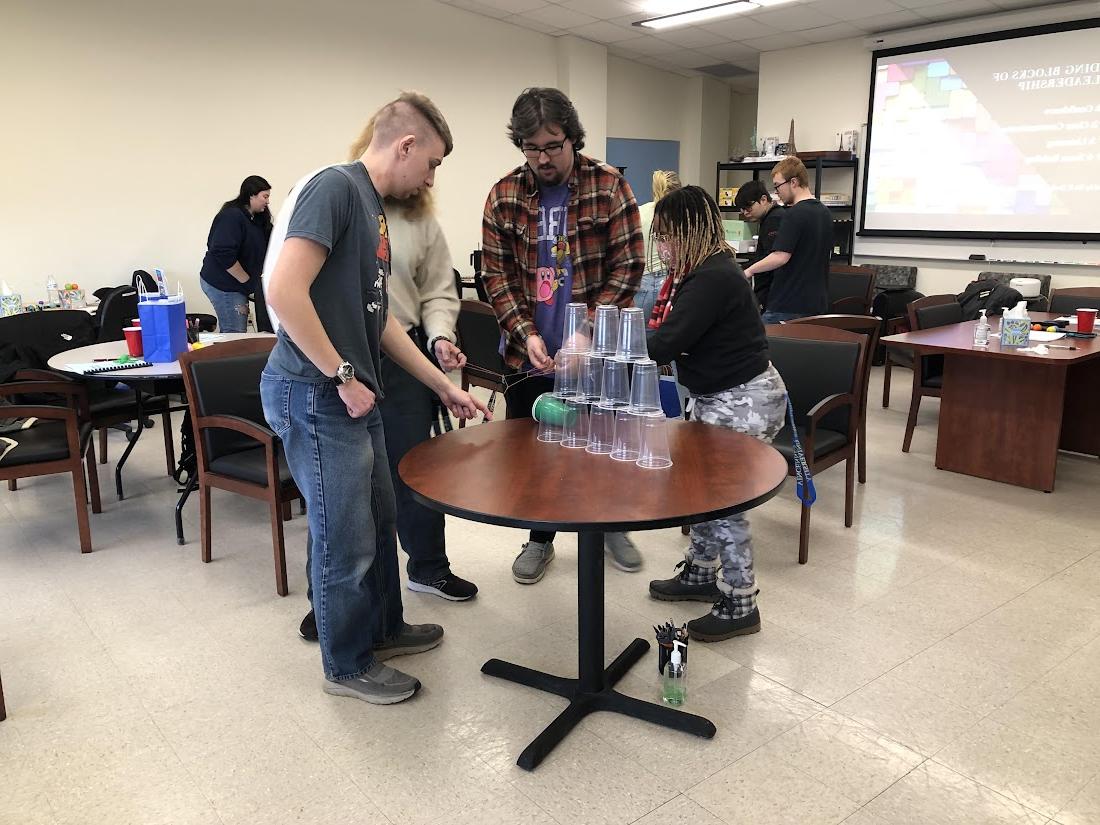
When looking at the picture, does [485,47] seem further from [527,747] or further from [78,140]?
[527,747]

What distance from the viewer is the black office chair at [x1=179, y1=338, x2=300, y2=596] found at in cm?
277

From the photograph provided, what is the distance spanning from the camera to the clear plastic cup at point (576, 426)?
2094 millimetres

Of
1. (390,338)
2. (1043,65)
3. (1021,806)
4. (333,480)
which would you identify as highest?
(1043,65)

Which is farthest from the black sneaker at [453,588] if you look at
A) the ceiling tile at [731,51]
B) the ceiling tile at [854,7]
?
the ceiling tile at [731,51]

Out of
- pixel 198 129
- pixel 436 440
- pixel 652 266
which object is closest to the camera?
pixel 436 440

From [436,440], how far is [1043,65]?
264 inches

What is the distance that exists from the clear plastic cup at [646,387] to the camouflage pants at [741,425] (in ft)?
1.86

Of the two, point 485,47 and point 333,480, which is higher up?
point 485,47

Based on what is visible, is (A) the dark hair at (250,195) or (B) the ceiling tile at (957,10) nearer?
(A) the dark hair at (250,195)

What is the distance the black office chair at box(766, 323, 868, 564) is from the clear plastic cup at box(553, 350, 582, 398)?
1.30m

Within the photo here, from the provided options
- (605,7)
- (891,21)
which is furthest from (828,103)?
(605,7)

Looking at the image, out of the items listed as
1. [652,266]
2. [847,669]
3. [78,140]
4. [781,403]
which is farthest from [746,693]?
[78,140]

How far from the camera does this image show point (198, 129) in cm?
562

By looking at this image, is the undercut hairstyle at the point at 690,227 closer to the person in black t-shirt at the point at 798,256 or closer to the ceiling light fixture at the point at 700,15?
the person in black t-shirt at the point at 798,256
